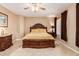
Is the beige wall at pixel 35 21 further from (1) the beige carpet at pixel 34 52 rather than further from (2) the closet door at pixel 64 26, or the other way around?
(1) the beige carpet at pixel 34 52

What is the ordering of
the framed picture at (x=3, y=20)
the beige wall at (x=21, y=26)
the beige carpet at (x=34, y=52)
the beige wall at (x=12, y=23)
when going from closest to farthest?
the beige carpet at (x=34, y=52), the framed picture at (x=3, y=20), the beige wall at (x=12, y=23), the beige wall at (x=21, y=26)

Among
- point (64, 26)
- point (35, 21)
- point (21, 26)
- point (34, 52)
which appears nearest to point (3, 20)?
point (21, 26)

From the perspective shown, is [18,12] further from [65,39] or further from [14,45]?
[65,39]

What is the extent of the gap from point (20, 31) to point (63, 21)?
3.45ft

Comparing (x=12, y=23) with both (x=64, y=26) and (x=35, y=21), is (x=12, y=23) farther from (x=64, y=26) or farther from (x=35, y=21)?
(x=64, y=26)

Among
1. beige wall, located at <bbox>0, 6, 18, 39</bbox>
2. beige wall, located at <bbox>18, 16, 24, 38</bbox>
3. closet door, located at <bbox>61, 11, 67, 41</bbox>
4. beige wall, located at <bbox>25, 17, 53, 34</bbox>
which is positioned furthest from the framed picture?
closet door, located at <bbox>61, 11, 67, 41</bbox>

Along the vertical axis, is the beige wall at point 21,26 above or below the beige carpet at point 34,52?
above

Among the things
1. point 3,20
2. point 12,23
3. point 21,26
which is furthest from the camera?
point 21,26

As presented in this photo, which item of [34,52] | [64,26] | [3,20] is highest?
[3,20]

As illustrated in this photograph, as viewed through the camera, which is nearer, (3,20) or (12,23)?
(3,20)

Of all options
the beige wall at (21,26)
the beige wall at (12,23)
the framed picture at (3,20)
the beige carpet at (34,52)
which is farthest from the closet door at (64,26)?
the framed picture at (3,20)

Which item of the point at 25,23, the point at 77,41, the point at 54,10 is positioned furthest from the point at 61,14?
the point at 25,23

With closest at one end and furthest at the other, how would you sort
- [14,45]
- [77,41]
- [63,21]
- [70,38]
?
1. [77,41]
2. [70,38]
3. [14,45]
4. [63,21]

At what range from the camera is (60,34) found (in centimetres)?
235
